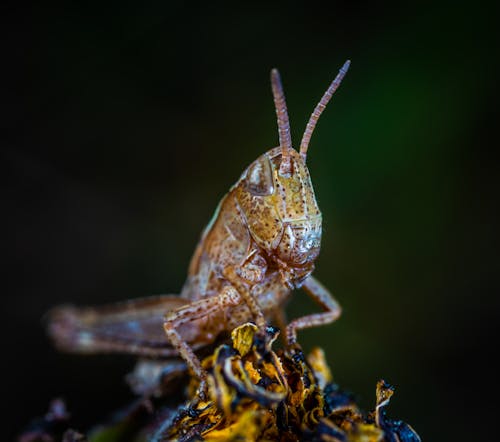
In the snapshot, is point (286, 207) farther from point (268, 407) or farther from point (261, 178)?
point (268, 407)

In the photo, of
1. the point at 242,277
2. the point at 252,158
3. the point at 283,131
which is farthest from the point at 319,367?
the point at 252,158

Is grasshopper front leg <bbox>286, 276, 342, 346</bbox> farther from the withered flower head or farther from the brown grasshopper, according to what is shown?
the withered flower head

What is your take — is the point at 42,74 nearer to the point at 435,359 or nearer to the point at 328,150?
the point at 328,150

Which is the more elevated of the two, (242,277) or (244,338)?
(242,277)

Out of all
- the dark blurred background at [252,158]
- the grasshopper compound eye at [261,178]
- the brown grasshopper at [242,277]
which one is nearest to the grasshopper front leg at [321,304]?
the brown grasshopper at [242,277]

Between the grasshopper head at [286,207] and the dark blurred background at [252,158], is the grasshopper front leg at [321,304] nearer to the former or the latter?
the grasshopper head at [286,207]

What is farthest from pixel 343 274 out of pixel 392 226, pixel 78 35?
pixel 78 35
